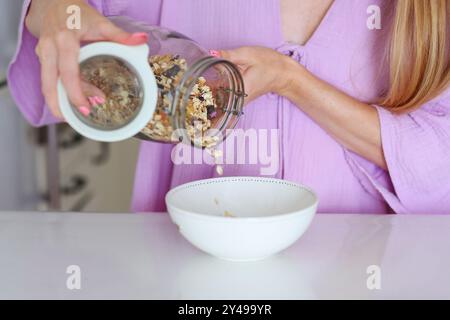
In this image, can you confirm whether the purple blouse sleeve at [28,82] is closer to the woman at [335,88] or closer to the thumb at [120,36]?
the woman at [335,88]

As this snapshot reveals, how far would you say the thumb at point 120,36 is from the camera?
27.5 inches

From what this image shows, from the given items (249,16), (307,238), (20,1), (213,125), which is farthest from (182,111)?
(20,1)

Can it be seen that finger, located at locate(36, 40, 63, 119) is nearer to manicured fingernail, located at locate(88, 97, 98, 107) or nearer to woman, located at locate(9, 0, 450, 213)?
manicured fingernail, located at locate(88, 97, 98, 107)

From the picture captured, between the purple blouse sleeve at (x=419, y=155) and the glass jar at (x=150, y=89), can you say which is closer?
the glass jar at (x=150, y=89)

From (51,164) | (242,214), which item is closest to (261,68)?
(242,214)

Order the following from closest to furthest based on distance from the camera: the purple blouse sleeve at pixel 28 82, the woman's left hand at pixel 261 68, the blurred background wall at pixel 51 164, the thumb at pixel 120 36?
1. the thumb at pixel 120 36
2. the woman's left hand at pixel 261 68
3. the purple blouse sleeve at pixel 28 82
4. the blurred background wall at pixel 51 164

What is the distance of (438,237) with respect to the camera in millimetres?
918

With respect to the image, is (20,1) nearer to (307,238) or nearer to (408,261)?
(307,238)

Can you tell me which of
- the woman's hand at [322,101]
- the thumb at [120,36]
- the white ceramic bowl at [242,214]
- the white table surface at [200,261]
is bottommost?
the white table surface at [200,261]

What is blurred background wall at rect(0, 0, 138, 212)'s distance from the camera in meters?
1.92

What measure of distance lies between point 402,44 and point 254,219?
508mm

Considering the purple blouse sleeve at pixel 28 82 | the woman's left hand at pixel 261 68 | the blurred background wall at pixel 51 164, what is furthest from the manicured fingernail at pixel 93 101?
the blurred background wall at pixel 51 164

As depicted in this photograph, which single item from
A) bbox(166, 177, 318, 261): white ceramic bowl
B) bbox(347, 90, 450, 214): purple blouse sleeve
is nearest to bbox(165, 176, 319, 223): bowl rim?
bbox(166, 177, 318, 261): white ceramic bowl

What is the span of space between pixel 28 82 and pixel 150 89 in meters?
0.51
